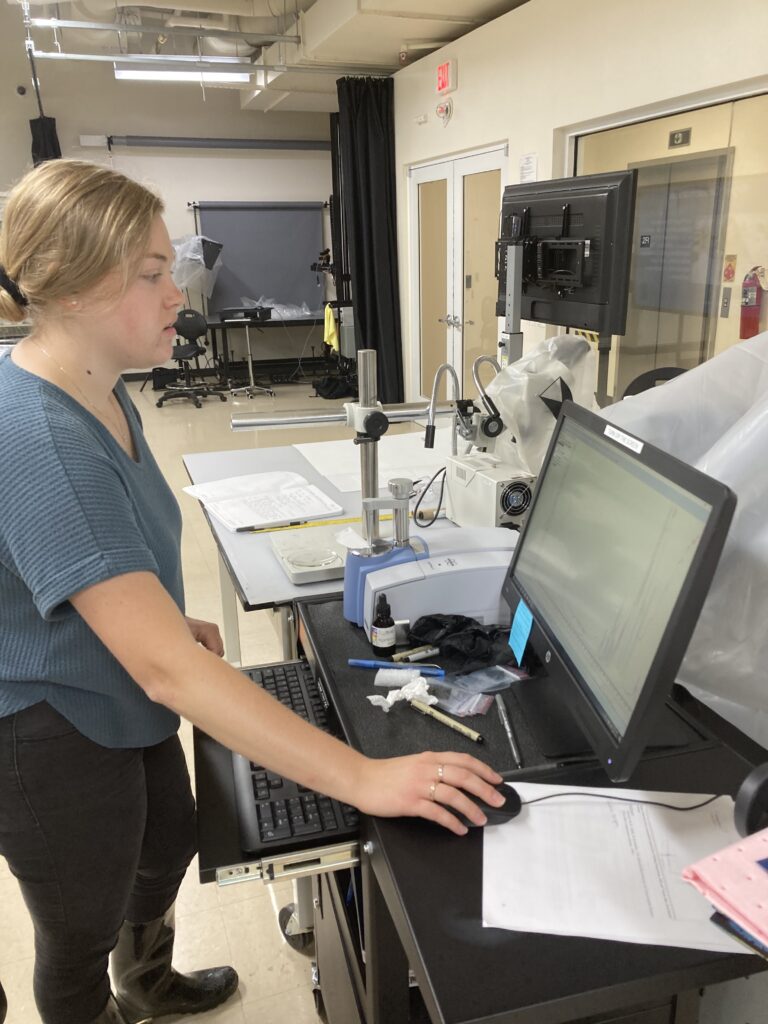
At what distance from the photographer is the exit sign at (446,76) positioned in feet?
17.0

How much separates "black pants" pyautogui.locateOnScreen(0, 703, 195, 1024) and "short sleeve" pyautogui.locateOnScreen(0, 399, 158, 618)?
0.26 meters

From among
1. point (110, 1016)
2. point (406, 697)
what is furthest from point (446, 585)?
point (110, 1016)

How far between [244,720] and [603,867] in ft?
1.32

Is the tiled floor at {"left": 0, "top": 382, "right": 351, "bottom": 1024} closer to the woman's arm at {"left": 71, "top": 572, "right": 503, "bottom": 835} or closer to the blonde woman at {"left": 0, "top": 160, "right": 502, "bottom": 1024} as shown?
the blonde woman at {"left": 0, "top": 160, "right": 502, "bottom": 1024}

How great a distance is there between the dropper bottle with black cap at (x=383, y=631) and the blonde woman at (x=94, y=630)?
314mm

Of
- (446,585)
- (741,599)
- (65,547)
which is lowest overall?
(446,585)

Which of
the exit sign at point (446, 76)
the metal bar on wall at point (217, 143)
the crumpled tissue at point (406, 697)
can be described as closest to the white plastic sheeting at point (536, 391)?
the crumpled tissue at point (406, 697)

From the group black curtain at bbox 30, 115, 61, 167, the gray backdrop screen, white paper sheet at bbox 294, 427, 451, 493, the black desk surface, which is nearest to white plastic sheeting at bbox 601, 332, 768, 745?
white paper sheet at bbox 294, 427, 451, 493

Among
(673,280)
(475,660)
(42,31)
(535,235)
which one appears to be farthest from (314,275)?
(475,660)

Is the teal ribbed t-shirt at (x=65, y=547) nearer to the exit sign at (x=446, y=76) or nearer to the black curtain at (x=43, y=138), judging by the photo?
the exit sign at (x=446, y=76)

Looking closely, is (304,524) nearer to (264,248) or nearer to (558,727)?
(558,727)

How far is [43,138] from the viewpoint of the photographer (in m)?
7.41

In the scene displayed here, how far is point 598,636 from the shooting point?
2.82 ft

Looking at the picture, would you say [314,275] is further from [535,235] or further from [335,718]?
[335,718]
